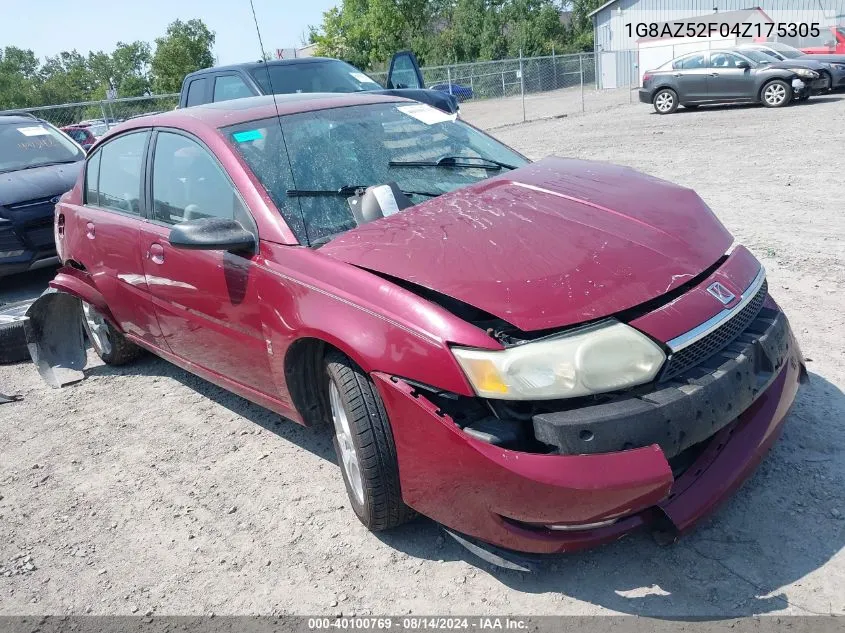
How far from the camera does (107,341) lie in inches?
197

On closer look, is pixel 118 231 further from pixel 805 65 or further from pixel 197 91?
pixel 805 65

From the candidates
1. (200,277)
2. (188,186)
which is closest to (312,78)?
(188,186)

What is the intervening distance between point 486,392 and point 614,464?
447mm

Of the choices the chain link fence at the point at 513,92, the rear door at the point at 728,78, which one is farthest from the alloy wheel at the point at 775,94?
the chain link fence at the point at 513,92

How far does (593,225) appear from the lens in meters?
2.89

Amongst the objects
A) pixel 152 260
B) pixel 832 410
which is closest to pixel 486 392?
pixel 832 410

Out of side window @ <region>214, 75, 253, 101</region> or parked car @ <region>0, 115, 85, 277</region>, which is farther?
side window @ <region>214, 75, 253, 101</region>

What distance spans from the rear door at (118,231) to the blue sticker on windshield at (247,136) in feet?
2.82

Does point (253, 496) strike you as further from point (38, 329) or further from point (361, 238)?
point (38, 329)

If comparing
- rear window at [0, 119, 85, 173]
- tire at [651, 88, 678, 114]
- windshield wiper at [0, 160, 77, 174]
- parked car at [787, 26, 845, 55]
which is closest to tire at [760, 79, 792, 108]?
tire at [651, 88, 678, 114]

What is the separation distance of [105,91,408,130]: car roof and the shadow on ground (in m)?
2.12

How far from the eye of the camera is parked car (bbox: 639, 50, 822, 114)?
54.2ft

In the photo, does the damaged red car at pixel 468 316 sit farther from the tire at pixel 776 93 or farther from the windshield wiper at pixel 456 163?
the tire at pixel 776 93

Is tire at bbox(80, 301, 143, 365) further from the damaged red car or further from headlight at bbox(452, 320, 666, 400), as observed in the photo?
headlight at bbox(452, 320, 666, 400)
